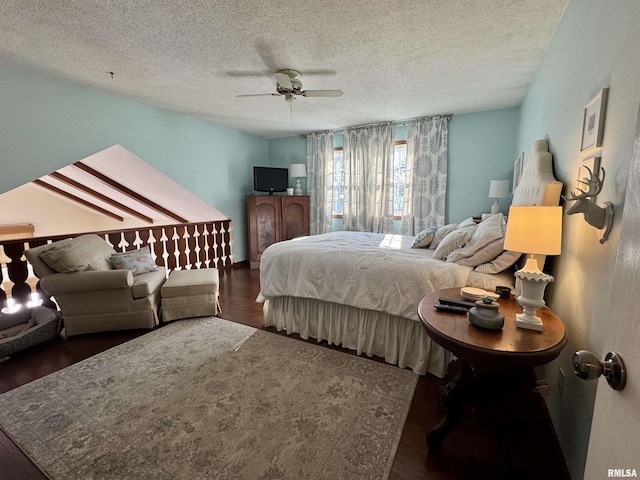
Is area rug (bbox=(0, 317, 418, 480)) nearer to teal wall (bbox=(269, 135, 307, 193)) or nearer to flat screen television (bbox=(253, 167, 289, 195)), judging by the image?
flat screen television (bbox=(253, 167, 289, 195))

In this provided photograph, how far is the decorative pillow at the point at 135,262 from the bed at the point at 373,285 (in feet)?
4.44

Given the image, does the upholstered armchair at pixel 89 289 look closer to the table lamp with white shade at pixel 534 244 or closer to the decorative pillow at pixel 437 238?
the decorative pillow at pixel 437 238

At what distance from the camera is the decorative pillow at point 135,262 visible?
285cm

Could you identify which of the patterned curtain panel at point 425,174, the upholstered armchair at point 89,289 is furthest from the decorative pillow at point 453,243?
the upholstered armchair at point 89,289

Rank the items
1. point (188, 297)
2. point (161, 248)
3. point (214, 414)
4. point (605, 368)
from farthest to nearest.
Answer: point (161, 248) → point (188, 297) → point (214, 414) → point (605, 368)

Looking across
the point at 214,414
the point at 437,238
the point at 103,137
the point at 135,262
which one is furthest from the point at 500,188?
the point at 103,137

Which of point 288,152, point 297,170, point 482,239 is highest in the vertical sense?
point 288,152

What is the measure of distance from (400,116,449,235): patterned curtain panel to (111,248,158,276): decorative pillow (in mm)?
3606

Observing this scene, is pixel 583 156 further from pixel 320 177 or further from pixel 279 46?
pixel 320 177

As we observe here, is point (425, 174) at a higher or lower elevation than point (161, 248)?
higher

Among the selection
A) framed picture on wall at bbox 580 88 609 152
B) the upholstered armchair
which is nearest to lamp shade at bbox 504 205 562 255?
framed picture on wall at bbox 580 88 609 152

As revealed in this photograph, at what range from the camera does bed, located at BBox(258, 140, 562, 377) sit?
1.93m

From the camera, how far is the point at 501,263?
1.87 meters

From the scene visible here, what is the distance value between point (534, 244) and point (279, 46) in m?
2.21
